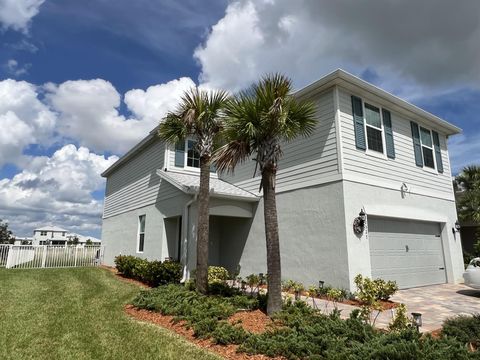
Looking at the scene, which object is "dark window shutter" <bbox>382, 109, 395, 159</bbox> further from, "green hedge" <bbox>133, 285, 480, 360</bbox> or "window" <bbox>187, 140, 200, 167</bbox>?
"window" <bbox>187, 140, 200, 167</bbox>

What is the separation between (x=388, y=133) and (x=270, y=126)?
6583 mm

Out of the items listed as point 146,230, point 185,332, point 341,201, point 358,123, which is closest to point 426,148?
point 358,123

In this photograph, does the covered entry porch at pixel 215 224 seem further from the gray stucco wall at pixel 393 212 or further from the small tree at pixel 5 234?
the small tree at pixel 5 234

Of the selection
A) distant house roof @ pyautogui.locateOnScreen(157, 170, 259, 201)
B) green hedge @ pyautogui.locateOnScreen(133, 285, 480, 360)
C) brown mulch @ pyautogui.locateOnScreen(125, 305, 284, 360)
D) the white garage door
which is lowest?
brown mulch @ pyautogui.locateOnScreen(125, 305, 284, 360)

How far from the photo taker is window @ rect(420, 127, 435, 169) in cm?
1335

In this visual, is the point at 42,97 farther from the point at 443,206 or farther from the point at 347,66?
the point at 443,206

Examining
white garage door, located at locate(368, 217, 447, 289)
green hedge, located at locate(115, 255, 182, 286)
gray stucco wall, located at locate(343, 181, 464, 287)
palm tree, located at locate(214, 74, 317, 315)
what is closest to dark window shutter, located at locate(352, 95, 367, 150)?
gray stucco wall, located at locate(343, 181, 464, 287)

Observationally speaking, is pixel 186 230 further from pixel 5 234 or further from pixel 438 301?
pixel 5 234

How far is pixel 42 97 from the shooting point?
14.4 meters

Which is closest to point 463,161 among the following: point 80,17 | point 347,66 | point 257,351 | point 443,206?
point 443,206

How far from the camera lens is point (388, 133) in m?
11.7

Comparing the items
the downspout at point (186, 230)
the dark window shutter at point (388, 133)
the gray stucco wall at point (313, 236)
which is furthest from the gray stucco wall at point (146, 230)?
the dark window shutter at point (388, 133)

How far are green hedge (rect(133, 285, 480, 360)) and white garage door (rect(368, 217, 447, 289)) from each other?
4663mm

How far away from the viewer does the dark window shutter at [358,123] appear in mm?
Result: 10531
